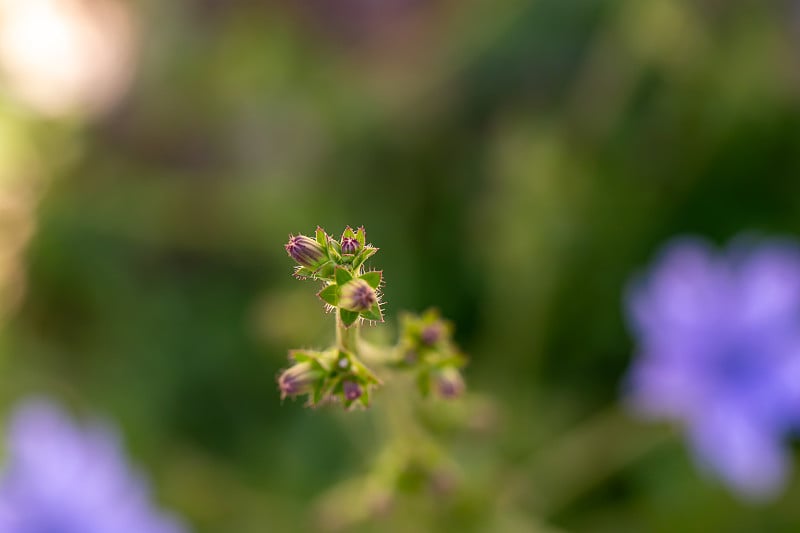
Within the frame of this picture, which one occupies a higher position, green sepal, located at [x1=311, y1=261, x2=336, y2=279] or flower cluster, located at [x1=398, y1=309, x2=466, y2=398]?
flower cluster, located at [x1=398, y1=309, x2=466, y2=398]

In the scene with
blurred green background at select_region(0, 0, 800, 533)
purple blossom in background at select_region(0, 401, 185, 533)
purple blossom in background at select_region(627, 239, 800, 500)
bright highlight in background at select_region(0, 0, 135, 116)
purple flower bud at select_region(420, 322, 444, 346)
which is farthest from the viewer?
bright highlight in background at select_region(0, 0, 135, 116)

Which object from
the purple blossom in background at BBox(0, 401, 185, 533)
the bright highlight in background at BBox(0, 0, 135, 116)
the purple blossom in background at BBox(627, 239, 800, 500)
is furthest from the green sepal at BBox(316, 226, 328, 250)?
the bright highlight in background at BBox(0, 0, 135, 116)

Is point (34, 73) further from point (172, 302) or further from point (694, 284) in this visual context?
point (694, 284)

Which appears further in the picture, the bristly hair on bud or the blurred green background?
the blurred green background

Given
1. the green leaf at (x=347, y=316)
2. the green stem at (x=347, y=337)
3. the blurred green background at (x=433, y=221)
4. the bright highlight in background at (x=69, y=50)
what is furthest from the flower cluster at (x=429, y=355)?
the bright highlight in background at (x=69, y=50)

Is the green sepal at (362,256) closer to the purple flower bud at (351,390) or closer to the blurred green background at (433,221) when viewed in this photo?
the purple flower bud at (351,390)

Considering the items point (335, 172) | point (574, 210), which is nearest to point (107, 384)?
point (335, 172)

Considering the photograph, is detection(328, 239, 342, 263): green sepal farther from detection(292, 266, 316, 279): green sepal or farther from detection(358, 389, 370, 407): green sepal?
detection(358, 389, 370, 407): green sepal

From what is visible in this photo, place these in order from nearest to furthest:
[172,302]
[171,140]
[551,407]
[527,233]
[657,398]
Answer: [657,398] < [527,233] < [551,407] < [172,302] < [171,140]

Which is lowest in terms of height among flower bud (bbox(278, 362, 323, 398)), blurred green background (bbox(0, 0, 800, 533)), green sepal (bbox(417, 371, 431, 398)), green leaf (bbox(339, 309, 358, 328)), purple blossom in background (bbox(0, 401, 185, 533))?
flower bud (bbox(278, 362, 323, 398))
